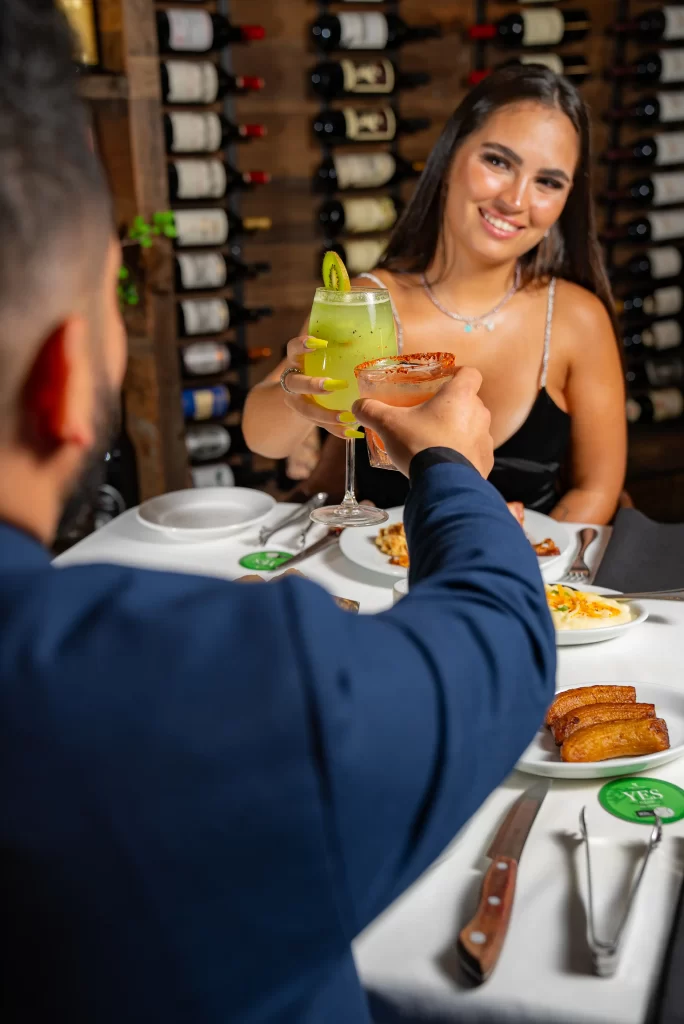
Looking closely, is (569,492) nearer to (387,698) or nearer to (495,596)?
(495,596)

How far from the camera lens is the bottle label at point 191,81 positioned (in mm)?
3309

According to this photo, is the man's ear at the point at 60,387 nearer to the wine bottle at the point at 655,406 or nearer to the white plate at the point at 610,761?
the white plate at the point at 610,761

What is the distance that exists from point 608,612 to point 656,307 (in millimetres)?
3176

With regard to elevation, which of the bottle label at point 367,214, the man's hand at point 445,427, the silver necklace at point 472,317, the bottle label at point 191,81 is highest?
the bottle label at point 191,81

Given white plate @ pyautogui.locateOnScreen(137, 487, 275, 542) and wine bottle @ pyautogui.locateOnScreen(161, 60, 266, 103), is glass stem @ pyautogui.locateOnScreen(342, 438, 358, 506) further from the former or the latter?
wine bottle @ pyautogui.locateOnScreen(161, 60, 266, 103)

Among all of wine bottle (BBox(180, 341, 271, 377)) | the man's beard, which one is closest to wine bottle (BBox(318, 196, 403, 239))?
wine bottle (BBox(180, 341, 271, 377))

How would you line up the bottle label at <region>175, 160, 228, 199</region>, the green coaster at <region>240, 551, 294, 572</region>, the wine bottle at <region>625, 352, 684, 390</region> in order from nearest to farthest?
the green coaster at <region>240, 551, 294, 572</region> → the bottle label at <region>175, 160, 228, 199</region> → the wine bottle at <region>625, 352, 684, 390</region>

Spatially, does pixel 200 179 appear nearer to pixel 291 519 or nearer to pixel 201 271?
pixel 201 271

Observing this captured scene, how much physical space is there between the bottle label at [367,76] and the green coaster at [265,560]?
2358mm

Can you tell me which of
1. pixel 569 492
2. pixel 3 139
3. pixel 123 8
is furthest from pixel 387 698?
pixel 123 8

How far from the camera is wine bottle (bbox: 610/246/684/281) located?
4.22 meters

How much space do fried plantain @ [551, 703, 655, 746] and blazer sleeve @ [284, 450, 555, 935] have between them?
1.28ft

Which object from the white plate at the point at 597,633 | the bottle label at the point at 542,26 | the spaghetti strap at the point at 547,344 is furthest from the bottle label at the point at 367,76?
the white plate at the point at 597,633

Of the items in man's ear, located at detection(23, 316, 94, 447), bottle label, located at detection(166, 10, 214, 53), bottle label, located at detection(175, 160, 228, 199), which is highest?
bottle label, located at detection(166, 10, 214, 53)
